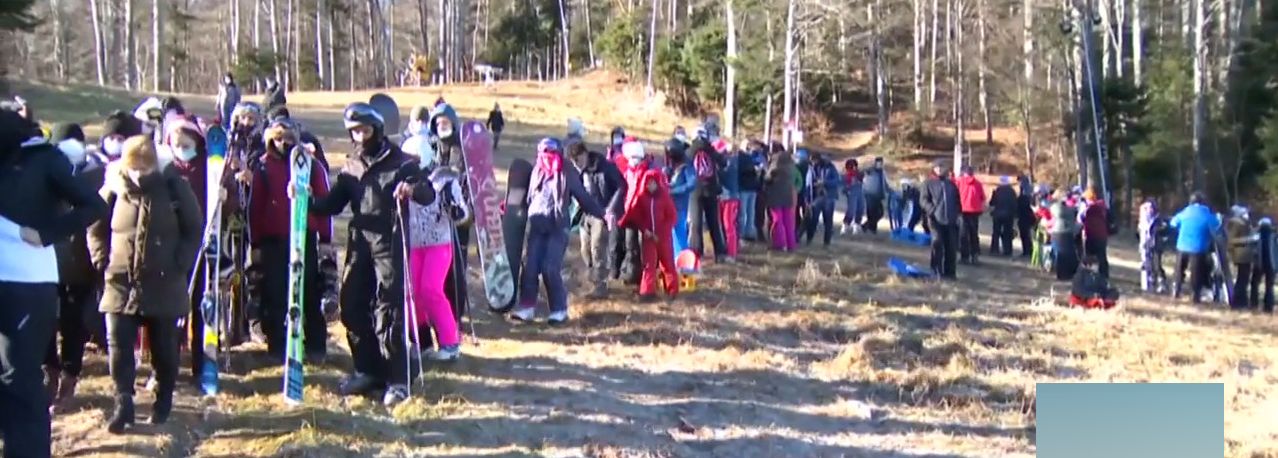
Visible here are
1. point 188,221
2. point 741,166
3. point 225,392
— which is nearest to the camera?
point 188,221

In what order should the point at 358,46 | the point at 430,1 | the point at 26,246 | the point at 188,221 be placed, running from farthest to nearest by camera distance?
the point at 430,1 → the point at 358,46 → the point at 188,221 → the point at 26,246

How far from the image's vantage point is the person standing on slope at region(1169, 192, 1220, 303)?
1720 centimetres

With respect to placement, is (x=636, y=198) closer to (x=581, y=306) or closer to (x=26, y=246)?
(x=581, y=306)

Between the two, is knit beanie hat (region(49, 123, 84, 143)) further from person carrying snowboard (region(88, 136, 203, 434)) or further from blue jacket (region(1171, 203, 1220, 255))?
blue jacket (region(1171, 203, 1220, 255))

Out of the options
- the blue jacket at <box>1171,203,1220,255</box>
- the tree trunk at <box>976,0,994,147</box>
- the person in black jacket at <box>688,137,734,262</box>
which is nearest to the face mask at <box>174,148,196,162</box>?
the person in black jacket at <box>688,137,734,262</box>

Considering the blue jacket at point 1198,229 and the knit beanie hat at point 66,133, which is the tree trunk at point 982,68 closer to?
the blue jacket at point 1198,229

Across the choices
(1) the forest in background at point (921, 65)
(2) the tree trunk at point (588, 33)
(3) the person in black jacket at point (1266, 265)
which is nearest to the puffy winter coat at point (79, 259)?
(3) the person in black jacket at point (1266, 265)

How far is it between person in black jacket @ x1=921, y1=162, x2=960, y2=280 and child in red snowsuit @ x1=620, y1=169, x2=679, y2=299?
601cm

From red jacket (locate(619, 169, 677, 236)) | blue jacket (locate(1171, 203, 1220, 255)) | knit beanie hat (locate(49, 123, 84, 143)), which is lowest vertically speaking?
blue jacket (locate(1171, 203, 1220, 255))

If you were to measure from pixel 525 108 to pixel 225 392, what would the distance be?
33872 millimetres

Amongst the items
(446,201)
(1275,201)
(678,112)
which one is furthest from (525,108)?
(446,201)

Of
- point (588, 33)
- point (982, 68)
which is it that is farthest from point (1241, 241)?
point (588, 33)

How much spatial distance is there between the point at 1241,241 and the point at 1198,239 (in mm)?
625

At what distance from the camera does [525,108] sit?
40.8 m
